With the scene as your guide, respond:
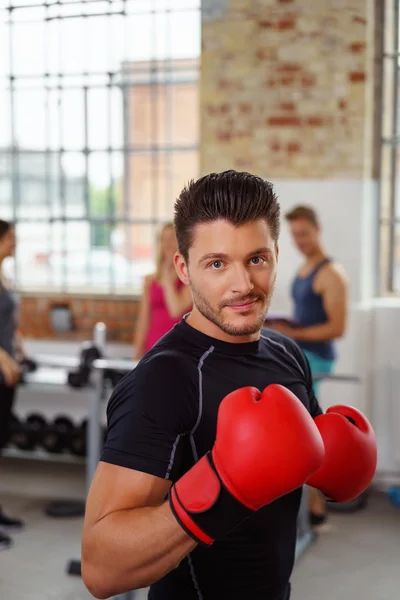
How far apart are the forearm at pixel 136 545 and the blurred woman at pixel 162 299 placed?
244 cm

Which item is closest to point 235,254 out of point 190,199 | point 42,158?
point 190,199

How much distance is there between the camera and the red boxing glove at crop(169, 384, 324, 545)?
104 cm

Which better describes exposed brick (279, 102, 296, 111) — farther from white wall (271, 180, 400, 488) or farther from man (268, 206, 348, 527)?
man (268, 206, 348, 527)

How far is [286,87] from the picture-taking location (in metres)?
3.94

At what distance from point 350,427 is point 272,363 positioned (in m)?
0.19

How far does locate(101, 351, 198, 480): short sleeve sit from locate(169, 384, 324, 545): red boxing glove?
0.19 ft

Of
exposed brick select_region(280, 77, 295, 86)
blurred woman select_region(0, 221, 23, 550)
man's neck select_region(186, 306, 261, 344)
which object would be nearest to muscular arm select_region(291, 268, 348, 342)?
exposed brick select_region(280, 77, 295, 86)

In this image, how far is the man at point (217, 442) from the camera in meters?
1.05

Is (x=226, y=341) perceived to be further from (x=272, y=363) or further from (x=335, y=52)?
(x=335, y=52)

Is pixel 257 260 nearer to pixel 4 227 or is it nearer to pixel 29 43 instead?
pixel 4 227

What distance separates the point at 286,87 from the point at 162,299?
4.30 feet

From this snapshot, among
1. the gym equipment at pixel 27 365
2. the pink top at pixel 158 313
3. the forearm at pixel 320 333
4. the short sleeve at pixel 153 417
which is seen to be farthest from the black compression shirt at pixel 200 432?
the gym equipment at pixel 27 365

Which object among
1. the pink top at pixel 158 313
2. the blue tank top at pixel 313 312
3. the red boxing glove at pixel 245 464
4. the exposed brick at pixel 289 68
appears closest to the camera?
the red boxing glove at pixel 245 464

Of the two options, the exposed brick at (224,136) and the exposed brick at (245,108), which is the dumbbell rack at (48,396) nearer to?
the exposed brick at (224,136)
